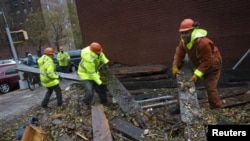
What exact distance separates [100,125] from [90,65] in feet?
6.10

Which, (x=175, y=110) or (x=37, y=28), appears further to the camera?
(x=37, y=28)

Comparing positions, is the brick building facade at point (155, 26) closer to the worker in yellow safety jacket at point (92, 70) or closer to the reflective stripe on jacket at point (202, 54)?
the worker in yellow safety jacket at point (92, 70)

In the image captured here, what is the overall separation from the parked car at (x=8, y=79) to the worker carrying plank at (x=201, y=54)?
13.1m

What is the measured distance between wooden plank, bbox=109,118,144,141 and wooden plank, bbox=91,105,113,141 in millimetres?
178

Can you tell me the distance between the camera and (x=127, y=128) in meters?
6.08

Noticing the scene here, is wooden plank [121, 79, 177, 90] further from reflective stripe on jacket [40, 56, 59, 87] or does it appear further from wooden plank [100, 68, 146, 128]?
reflective stripe on jacket [40, 56, 59, 87]

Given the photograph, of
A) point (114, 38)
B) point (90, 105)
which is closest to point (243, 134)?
point (90, 105)

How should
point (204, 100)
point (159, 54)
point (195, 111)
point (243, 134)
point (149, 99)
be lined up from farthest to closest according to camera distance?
1. point (159, 54)
2. point (149, 99)
3. point (204, 100)
4. point (195, 111)
5. point (243, 134)

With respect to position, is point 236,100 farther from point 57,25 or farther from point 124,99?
point 57,25

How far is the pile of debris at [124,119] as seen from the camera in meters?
5.85

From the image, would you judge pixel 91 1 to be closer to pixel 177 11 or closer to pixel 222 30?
pixel 177 11

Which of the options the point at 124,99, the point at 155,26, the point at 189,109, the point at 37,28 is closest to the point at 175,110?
the point at 124,99

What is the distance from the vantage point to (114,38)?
1303 cm

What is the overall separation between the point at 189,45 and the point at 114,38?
7.18 meters
